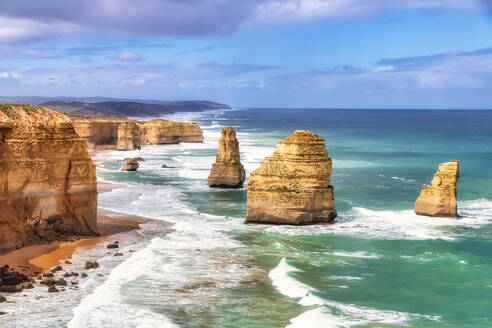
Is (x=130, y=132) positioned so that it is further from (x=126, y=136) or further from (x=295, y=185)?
(x=295, y=185)

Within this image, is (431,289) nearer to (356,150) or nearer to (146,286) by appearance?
(146,286)

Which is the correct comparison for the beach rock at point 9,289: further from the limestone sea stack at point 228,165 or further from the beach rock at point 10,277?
the limestone sea stack at point 228,165

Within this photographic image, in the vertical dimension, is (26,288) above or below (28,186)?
below

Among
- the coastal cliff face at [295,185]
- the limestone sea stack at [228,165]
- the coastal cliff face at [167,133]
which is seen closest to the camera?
the coastal cliff face at [295,185]

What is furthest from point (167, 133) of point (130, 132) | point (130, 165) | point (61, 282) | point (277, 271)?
point (61, 282)

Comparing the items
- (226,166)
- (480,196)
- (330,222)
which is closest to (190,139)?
(226,166)

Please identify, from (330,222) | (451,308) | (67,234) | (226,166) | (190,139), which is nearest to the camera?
(451,308)

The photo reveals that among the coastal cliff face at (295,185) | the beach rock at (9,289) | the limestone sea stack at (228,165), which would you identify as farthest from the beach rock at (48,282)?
the limestone sea stack at (228,165)
